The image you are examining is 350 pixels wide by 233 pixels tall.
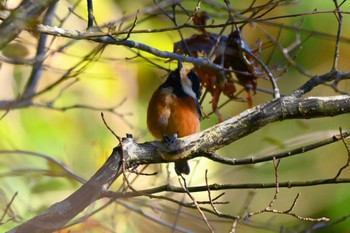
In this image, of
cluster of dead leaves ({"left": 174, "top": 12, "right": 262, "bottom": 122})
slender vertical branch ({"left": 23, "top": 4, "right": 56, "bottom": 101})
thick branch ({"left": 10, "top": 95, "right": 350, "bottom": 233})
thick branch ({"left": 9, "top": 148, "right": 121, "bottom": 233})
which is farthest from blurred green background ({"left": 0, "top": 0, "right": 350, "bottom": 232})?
thick branch ({"left": 9, "top": 148, "right": 121, "bottom": 233})

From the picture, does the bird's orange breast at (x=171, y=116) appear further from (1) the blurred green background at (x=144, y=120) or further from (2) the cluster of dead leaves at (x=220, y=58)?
(1) the blurred green background at (x=144, y=120)

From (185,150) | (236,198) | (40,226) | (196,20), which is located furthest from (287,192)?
(40,226)

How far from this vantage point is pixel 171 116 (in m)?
3.04

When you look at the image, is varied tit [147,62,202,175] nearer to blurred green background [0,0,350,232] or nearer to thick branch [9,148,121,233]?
thick branch [9,148,121,233]

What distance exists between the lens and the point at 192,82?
10.3 feet

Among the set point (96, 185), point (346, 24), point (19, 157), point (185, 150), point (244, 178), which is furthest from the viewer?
point (346, 24)

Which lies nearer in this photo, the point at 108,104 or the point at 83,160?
the point at 83,160

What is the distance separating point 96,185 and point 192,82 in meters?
1.19

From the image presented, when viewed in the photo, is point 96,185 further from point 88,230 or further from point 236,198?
point 236,198

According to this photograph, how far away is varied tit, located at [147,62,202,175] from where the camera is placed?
3.03m

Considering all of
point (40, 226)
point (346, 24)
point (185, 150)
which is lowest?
point (40, 226)

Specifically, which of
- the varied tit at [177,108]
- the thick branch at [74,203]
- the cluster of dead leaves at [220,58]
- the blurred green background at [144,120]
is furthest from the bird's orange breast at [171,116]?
the blurred green background at [144,120]

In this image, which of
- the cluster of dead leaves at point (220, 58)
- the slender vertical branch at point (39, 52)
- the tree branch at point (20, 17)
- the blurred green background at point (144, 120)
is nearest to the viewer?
the tree branch at point (20, 17)

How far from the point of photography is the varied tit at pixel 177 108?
9.94 ft
